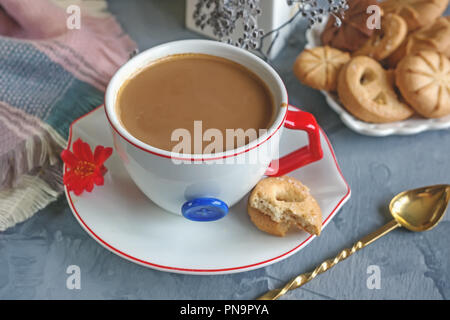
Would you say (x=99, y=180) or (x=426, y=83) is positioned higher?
(x=426, y=83)

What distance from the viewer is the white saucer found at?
114cm

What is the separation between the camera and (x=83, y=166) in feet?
4.23

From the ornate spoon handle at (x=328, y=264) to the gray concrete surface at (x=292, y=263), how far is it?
2 centimetres

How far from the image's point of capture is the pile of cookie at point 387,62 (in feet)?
4.88

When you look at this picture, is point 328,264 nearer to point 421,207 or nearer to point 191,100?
point 421,207

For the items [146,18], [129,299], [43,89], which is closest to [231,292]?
[129,299]

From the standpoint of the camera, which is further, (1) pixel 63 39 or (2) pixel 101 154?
(1) pixel 63 39

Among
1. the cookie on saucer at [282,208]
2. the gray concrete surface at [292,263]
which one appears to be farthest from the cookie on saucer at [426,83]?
the cookie on saucer at [282,208]

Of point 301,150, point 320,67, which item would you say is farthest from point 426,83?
point 301,150

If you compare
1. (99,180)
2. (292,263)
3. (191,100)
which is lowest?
(292,263)

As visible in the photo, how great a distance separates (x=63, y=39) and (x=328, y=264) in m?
1.09

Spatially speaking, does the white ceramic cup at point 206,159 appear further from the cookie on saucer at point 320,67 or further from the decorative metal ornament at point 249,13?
the cookie on saucer at point 320,67

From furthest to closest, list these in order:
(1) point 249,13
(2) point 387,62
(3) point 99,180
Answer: (2) point 387,62, (1) point 249,13, (3) point 99,180

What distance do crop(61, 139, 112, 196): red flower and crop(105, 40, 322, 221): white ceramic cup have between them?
0.12 meters
